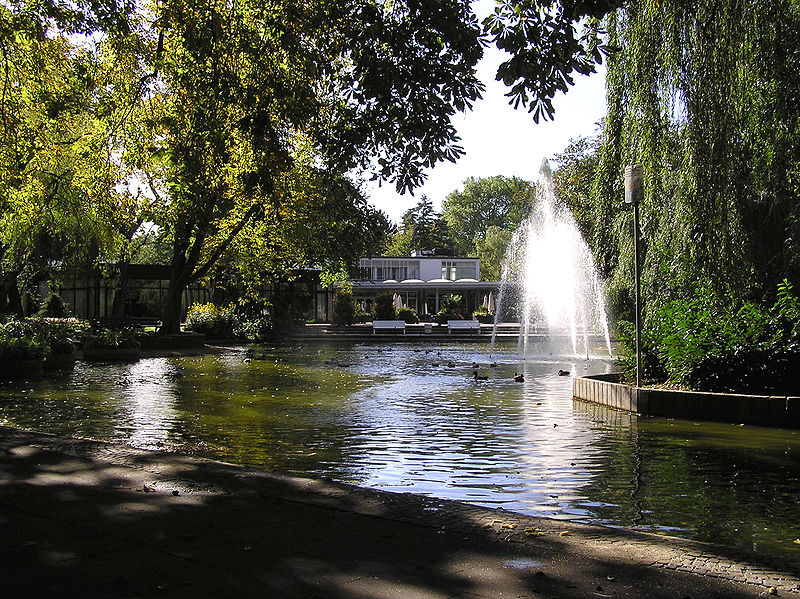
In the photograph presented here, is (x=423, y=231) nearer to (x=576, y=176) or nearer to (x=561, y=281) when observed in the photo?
(x=576, y=176)

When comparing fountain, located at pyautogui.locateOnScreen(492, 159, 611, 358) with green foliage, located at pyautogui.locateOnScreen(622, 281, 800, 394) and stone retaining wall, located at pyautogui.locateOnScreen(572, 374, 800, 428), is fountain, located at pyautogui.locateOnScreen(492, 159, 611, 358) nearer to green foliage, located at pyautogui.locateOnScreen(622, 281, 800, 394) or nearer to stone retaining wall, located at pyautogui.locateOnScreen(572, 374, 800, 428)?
green foliage, located at pyautogui.locateOnScreen(622, 281, 800, 394)

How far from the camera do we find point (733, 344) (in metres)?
10.4

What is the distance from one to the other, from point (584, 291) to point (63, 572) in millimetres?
29269

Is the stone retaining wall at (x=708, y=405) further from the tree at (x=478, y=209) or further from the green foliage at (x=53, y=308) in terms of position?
the tree at (x=478, y=209)

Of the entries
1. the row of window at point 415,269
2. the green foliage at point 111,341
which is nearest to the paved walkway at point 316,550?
the green foliage at point 111,341

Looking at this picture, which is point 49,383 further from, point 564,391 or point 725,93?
point 725,93

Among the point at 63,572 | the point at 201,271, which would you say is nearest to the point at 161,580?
the point at 63,572

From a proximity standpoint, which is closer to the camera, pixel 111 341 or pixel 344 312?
pixel 111 341

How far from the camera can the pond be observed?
600cm

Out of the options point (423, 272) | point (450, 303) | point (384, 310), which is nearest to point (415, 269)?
point (423, 272)

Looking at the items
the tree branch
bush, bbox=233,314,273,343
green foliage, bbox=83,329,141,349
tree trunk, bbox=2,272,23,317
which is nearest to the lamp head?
green foliage, bbox=83,329,141,349

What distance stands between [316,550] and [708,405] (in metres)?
7.87

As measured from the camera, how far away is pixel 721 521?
219 inches

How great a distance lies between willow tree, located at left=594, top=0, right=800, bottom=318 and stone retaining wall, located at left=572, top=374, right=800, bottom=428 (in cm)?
183
